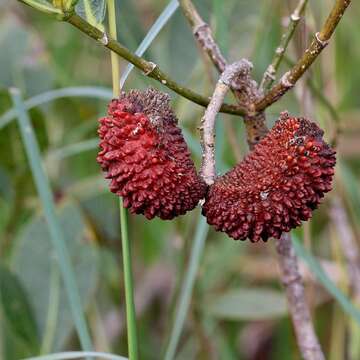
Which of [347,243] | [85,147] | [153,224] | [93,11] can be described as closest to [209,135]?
[93,11]

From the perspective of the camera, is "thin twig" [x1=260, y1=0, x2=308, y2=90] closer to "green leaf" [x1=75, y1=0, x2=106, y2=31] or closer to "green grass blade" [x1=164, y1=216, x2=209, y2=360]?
"green leaf" [x1=75, y1=0, x2=106, y2=31]

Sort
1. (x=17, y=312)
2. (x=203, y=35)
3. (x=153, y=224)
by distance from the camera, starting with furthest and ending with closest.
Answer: (x=153, y=224) < (x=17, y=312) < (x=203, y=35)

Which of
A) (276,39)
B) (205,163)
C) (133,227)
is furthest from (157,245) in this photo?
(205,163)

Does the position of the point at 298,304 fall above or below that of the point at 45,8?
below

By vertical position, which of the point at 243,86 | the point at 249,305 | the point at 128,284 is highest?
the point at 243,86

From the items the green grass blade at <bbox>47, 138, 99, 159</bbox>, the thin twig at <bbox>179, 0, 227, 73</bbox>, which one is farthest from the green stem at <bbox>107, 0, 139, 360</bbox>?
the green grass blade at <bbox>47, 138, 99, 159</bbox>

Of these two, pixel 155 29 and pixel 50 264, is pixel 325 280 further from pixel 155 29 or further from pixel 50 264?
pixel 50 264

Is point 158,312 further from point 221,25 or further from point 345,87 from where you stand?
point 221,25
